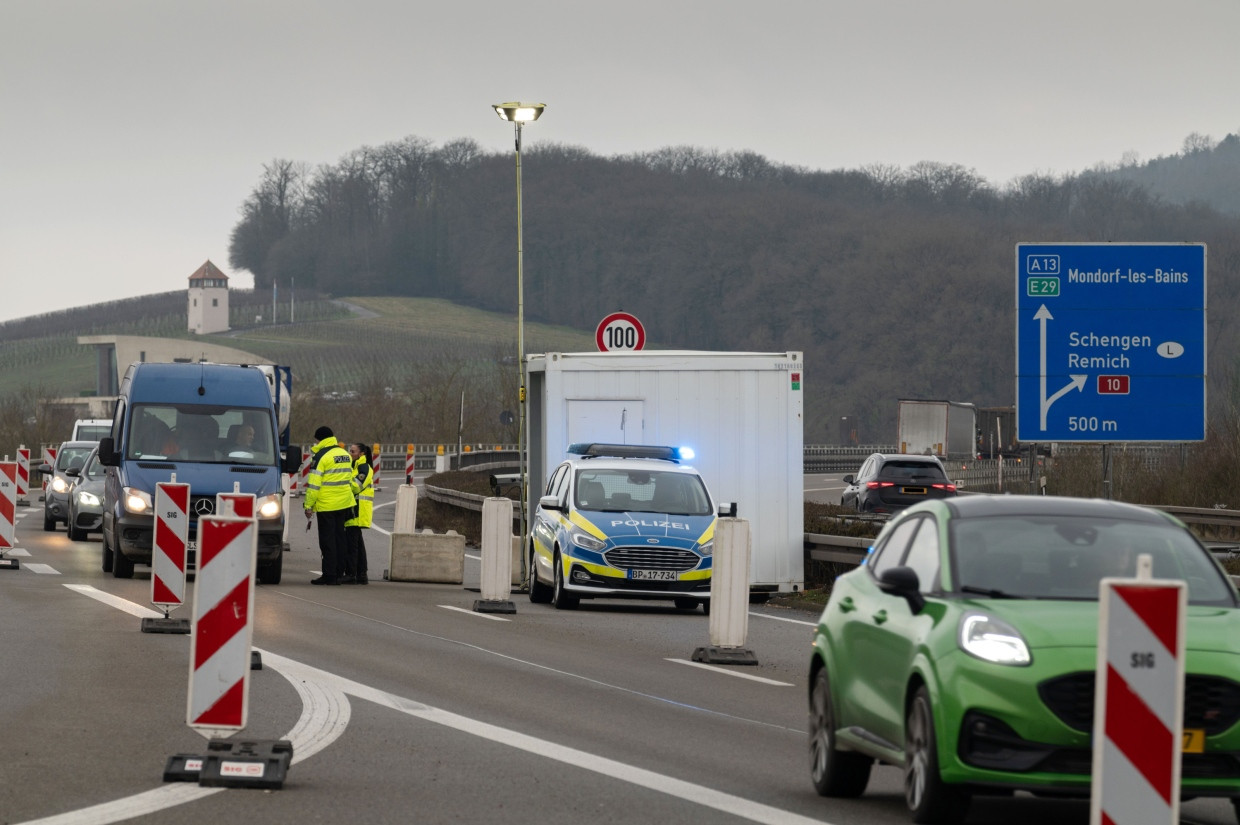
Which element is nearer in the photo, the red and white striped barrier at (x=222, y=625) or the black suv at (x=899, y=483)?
the red and white striped barrier at (x=222, y=625)

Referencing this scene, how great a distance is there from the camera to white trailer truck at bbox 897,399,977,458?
7344 cm

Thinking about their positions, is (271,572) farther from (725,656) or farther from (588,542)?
(725,656)

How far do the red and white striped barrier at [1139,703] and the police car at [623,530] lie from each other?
13964 mm

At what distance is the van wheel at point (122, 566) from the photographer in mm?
22812

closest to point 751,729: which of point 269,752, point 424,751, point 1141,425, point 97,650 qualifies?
point 424,751

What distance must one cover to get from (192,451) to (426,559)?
11.6 feet

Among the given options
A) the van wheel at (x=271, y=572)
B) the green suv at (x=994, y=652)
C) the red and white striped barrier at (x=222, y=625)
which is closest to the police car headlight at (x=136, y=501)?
the van wheel at (x=271, y=572)

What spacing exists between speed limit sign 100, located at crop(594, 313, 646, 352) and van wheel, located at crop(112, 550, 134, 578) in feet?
22.1

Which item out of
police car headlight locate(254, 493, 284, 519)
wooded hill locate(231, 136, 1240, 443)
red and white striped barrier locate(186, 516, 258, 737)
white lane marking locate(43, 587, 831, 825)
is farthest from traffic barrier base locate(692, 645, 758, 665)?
wooded hill locate(231, 136, 1240, 443)

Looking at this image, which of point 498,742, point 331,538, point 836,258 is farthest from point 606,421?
point 836,258

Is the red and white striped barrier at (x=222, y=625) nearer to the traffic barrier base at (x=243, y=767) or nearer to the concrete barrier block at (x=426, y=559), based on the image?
the traffic barrier base at (x=243, y=767)

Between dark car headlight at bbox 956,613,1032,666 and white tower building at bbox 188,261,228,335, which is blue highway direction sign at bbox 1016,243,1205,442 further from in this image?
white tower building at bbox 188,261,228,335

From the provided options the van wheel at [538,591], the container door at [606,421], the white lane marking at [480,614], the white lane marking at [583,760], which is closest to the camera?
the white lane marking at [583,760]

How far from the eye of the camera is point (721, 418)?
2294 centimetres
